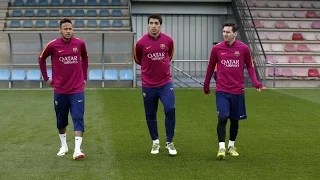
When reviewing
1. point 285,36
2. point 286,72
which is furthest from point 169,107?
point 285,36

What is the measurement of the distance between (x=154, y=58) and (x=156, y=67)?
0.41 ft

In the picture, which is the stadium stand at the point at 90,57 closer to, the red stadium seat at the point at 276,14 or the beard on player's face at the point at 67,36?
the red stadium seat at the point at 276,14

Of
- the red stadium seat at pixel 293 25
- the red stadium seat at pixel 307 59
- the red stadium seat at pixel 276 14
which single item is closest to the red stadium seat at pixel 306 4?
the red stadium seat at pixel 276 14

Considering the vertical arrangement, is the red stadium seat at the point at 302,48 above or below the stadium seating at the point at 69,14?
below

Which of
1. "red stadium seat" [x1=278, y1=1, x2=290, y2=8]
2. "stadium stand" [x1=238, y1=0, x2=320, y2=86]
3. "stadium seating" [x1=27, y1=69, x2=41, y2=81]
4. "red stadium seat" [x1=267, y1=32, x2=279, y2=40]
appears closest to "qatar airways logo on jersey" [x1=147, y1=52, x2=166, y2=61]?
"stadium seating" [x1=27, y1=69, x2=41, y2=81]

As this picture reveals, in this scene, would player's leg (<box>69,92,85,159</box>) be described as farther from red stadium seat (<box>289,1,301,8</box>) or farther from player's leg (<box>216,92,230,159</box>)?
red stadium seat (<box>289,1,301,8</box>)

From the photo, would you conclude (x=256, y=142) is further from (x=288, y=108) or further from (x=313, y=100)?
(x=313, y=100)

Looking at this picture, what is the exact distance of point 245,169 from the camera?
7.58 metres

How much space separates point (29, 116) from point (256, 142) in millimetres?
5632

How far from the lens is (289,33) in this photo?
27.2m

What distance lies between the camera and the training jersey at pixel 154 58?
8.43 meters

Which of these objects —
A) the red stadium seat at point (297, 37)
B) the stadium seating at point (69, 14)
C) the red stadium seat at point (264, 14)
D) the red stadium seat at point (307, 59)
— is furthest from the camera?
the red stadium seat at point (264, 14)

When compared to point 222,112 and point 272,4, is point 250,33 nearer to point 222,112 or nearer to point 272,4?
point 272,4

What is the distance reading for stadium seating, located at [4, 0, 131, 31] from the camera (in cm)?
2667
